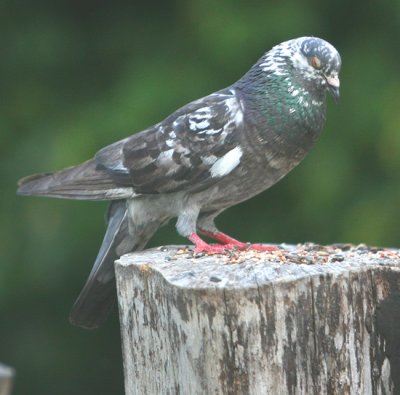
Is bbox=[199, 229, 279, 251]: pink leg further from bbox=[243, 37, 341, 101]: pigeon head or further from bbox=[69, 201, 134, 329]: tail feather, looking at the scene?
bbox=[243, 37, 341, 101]: pigeon head

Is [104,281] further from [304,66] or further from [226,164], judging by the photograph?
[304,66]

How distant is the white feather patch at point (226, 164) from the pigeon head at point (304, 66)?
432 millimetres

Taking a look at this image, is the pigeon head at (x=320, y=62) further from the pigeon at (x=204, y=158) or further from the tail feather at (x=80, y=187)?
the tail feather at (x=80, y=187)

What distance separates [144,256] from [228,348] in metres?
0.94

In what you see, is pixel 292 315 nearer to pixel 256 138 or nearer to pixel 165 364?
pixel 165 364

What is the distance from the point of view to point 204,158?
14.3 ft

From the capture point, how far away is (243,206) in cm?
662

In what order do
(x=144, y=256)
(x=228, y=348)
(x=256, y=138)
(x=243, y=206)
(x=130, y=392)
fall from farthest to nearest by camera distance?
(x=243, y=206) → (x=256, y=138) → (x=144, y=256) → (x=130, y=392) → (x=228, y=348)

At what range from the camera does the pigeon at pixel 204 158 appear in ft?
14.3

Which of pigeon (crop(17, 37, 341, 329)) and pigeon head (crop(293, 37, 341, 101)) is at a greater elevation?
pigeon head (crop(293, 37, 341, 101))

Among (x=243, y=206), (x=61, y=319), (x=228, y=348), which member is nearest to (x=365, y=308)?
(x=228, y=348)

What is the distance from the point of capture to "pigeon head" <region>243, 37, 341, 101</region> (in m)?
4.39

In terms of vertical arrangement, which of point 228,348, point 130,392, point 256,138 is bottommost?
point 130,392

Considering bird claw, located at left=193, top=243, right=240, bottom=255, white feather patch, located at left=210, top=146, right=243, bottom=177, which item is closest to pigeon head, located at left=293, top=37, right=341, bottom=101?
white feather patch, located at left=210, top=146, right=243, bottom=177
